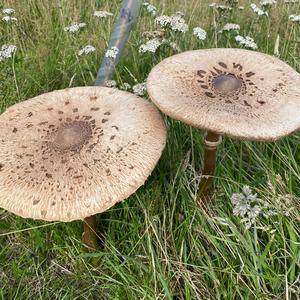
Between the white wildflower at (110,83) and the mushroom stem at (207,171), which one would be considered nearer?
the mushroom stem at (207,171)

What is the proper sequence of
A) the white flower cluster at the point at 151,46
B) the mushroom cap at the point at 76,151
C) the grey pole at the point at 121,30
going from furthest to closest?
the grey pole at the point at 121,30 < the white flower cluster at the point at 151,46 < the mushroom cap at the point at 76,151

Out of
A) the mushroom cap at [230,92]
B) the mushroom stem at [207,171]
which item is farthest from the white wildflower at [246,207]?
the mushroom cap at [230,92]

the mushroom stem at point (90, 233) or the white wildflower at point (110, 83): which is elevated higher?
the white wildflower at point (110, 83)

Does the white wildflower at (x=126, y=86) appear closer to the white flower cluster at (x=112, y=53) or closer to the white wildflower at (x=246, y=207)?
the white flower cluster at (x=112, y=53)

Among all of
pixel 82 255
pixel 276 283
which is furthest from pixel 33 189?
pixel 276 283

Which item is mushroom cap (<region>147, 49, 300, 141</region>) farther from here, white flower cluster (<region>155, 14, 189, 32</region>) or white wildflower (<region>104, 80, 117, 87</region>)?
white wildflower (<region>104, 80, 117, 87</region>)
